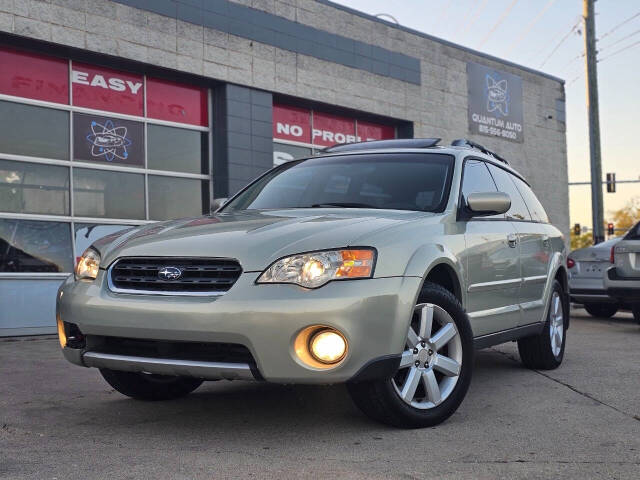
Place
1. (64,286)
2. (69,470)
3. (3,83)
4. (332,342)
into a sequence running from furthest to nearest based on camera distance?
(3,83) → (64,286) → (332,342) → (69,470)

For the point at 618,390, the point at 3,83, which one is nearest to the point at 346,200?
the point at 618,390

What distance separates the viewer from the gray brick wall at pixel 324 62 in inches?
448

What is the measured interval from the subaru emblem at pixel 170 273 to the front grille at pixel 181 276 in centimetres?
1

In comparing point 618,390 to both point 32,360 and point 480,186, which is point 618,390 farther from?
point 32,360

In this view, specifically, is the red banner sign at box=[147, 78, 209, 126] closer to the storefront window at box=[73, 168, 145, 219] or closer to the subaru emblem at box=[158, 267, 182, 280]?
the storefront window at box=[73, 168, 145, 219]

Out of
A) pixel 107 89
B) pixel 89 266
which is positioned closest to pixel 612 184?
pixel 107 89

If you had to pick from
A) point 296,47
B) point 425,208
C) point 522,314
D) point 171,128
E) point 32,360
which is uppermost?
point 296,47

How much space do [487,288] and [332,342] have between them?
1760 millimetres

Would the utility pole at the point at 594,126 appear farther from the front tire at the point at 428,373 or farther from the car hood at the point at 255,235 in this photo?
the car hood at the point at 255,235

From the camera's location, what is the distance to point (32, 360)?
762cm

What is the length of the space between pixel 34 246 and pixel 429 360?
8.00 metres

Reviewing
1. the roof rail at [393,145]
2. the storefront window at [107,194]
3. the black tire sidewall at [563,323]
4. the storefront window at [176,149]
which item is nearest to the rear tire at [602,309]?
the black tire sidewall at [563,323]

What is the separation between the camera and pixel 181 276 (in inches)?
153

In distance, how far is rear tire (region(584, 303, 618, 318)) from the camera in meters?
13.0
